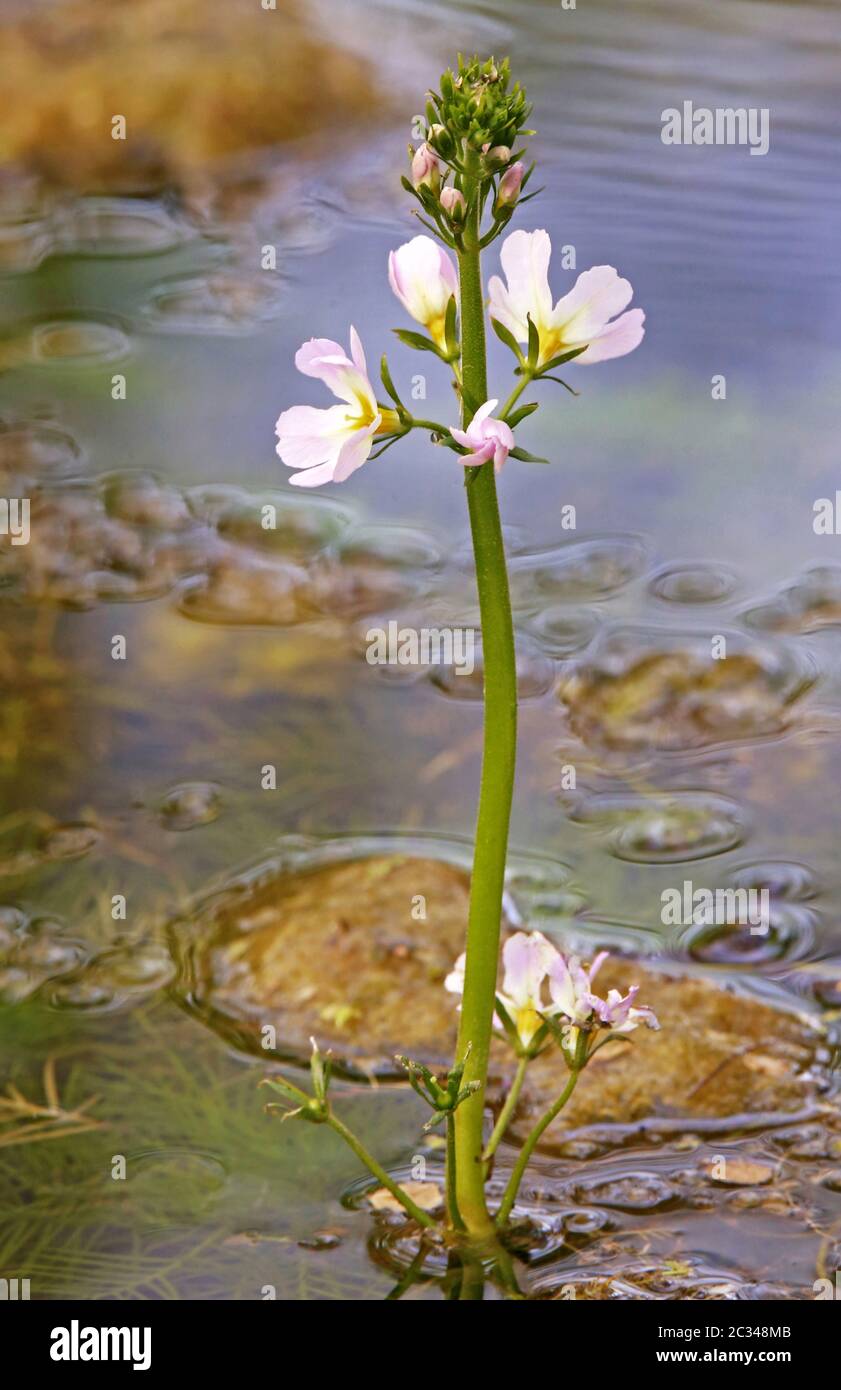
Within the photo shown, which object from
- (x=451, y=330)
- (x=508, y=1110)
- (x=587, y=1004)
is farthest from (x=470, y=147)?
(x=508, y=1110)

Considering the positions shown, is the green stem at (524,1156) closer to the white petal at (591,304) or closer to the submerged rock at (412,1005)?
the submerged rock at (412,1005)

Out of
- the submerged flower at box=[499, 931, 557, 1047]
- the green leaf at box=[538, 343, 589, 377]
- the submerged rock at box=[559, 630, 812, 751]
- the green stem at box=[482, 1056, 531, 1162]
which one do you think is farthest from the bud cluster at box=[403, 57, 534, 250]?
the submerged rock at box=[559, 630, 812, 751]

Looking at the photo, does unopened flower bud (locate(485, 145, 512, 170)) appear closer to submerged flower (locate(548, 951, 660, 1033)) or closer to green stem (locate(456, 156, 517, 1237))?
green stem (locate(456, 156, 517, 1237))

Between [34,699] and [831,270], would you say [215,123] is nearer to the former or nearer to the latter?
[831,270]

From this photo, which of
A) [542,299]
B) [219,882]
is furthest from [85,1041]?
[542,299]

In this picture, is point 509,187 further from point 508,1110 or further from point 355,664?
point 355,664
